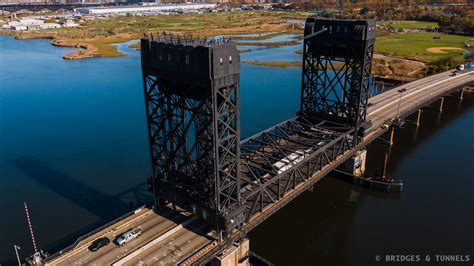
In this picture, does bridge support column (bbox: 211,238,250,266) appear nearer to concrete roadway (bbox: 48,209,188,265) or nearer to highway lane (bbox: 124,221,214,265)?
highway lane (bbox: 124,221,214,265)

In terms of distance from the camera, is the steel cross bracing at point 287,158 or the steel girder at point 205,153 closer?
the steel girder at point 205,153

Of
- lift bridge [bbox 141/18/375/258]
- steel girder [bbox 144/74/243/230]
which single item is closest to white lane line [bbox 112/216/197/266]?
lift bridge [bbox 141/18/375/258]

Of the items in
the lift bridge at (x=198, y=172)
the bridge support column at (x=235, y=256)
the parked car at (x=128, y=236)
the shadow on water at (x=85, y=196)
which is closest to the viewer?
the lift bridge at (x=198, y=172)

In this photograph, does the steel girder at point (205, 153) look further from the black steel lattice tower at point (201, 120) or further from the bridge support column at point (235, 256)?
the bridge support column at point (235, 256)

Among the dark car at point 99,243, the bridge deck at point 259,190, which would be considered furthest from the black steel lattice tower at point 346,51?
the dark car at point 99,243

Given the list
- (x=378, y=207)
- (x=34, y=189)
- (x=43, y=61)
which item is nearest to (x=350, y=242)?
(x=378, y=207)

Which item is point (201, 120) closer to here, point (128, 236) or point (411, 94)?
point (128, 236)
